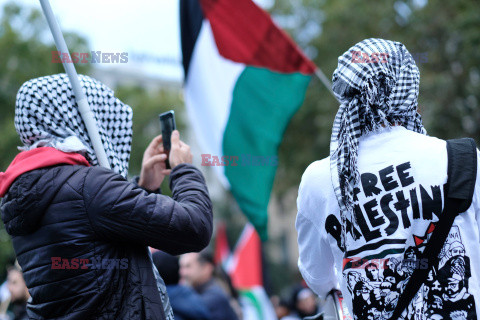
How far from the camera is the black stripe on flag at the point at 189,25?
559 centimetres

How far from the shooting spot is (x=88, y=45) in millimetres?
27547

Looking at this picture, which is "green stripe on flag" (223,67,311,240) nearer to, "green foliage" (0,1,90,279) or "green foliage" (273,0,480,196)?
"green foliage" (273,0,480,196)

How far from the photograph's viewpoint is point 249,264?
10156 mm

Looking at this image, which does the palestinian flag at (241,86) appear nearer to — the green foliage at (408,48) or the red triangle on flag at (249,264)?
the red triangle on flag at (249,264)

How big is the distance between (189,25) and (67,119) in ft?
10.7

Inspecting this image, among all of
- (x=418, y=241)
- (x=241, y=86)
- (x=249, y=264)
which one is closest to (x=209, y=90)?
(x=241, y=86)

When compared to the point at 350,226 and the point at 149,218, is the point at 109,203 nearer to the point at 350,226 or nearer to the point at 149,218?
the point at 149,218

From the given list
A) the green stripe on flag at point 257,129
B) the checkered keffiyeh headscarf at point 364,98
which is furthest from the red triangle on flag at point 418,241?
the green stripe on flag at point 257,129

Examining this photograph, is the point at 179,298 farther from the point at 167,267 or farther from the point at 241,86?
the point at 241,86

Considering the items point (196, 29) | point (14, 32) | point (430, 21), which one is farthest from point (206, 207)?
point (14, 32)

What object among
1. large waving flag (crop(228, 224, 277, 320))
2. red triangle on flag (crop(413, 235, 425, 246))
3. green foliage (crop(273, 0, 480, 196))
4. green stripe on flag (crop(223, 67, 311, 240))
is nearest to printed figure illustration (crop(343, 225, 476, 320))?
red triangle on flag (crop(413, 235, 425, 246))

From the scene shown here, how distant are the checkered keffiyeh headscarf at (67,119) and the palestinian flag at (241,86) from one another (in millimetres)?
→ 2492

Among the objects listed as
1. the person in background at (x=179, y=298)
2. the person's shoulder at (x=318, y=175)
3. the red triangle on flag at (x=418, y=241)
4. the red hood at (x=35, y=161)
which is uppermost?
the red hood at (x=35, y=161)

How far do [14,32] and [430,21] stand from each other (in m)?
16.6
